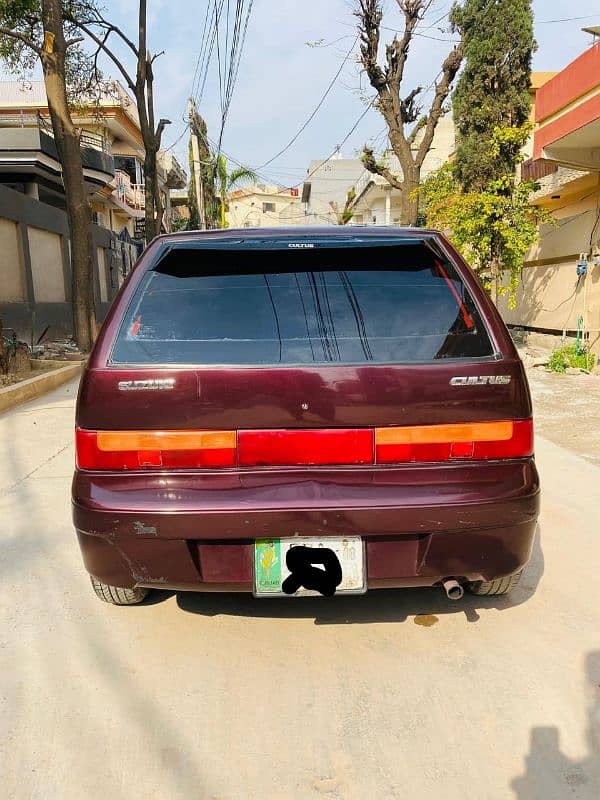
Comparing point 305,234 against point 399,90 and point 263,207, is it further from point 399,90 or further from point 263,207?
point 263,207

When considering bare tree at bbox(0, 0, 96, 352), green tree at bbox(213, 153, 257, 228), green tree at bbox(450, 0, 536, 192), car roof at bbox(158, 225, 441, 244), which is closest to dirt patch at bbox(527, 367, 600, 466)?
car roof at bbox(158, 225, 441, 244)

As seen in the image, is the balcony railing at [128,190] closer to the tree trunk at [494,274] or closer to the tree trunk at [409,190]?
the tree trunk at [409,190]

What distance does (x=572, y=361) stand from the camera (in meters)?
9.91

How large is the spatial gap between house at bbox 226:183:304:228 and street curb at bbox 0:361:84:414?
159ft

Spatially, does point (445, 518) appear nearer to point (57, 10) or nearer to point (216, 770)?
point (216, 770)

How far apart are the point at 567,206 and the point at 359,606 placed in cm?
1229

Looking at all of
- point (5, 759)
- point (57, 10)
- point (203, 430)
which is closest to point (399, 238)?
point (203, 430)

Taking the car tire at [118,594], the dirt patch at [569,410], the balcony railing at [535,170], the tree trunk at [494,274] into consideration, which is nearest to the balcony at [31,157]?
the tree trunk at [494,274]

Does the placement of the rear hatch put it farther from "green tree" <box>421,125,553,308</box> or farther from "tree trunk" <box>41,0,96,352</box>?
"tree trunk" <box>41,0,96,352</box>

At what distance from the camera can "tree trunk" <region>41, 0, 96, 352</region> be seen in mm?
10977

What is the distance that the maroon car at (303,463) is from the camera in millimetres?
2072

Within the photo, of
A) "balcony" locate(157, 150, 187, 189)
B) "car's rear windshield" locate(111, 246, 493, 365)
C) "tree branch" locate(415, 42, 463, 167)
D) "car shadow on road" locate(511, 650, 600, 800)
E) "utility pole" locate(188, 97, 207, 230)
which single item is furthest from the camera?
"balcony" locate(157, 150, 187, 189)

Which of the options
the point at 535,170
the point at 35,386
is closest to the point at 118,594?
the point at 35,386

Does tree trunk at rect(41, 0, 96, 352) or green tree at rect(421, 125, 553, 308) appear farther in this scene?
tree trunk at rect(41, 0, 96, 352)
